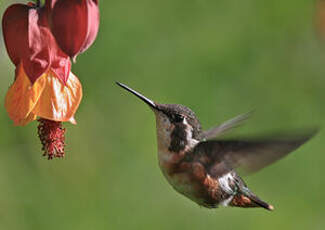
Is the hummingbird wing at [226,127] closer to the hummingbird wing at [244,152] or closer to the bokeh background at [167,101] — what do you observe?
the hummingbird wing at [244,152]

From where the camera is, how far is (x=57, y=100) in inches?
94.6

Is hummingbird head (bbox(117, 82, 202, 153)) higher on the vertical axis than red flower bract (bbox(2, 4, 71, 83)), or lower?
lower

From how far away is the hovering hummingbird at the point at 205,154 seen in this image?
2.51 metres

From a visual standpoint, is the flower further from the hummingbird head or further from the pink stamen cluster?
the hummingbird head

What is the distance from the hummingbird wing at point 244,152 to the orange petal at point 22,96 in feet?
2.18

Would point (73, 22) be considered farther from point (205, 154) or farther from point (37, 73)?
point (205, 154)

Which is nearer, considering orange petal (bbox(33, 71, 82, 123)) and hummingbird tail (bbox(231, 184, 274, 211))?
orange petal (bbox(33, 71, 82, 123))

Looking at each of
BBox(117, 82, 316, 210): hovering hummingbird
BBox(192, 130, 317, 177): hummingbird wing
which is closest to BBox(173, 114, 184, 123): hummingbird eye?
BBox(117, 82, 316, 210): hovering hummingbird

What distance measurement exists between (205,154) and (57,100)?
65 cm

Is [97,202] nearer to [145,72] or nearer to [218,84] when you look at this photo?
[145,72]

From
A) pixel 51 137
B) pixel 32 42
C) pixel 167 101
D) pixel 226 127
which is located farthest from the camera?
pixel 167 101

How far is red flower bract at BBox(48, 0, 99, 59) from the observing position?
2.18 meters

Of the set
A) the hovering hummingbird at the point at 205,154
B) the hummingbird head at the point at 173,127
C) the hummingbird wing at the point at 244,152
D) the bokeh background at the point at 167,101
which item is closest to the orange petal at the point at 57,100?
the hovering hummingbird at the point at 205,154

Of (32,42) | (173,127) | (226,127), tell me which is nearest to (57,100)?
(32,42)
